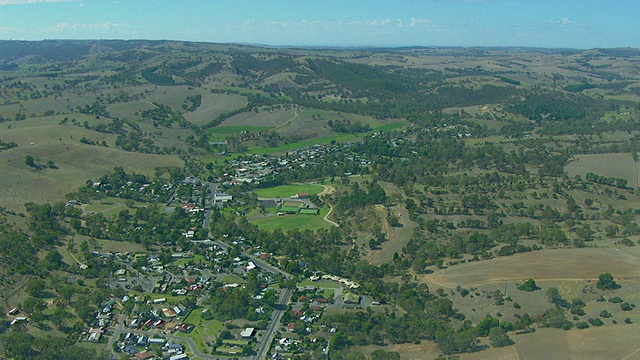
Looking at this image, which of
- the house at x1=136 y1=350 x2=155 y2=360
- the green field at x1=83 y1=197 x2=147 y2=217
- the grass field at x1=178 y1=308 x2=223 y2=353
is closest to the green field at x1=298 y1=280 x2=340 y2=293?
the grass field at x1=178 y1=308 x2=223 y2=353

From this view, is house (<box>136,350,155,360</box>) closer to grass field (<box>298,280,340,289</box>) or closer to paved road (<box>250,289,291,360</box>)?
paved road (<box>250,289,291,360</box>)

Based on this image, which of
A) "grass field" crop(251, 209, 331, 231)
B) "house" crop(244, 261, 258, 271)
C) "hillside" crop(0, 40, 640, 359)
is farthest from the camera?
"grass field" crop(251, 209, 331, 231)

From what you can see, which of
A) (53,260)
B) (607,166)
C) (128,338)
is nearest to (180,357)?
(128,338)

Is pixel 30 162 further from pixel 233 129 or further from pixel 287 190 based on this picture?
pixel 233 129

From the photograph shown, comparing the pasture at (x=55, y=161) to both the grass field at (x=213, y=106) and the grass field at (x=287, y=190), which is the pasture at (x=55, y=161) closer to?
the grass field at (x=287, y=190)

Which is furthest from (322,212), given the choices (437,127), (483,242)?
(437,127)

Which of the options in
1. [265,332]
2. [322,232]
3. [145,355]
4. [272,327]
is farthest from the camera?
[322,232]
